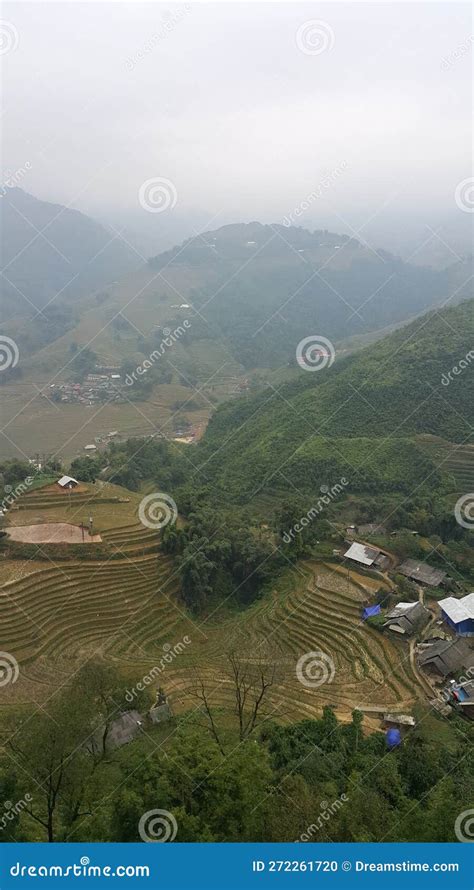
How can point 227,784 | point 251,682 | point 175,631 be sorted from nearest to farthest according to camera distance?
point 227,784
point 251,682
point 175,631

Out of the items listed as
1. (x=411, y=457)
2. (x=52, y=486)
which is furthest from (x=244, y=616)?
(x=411, y=457)

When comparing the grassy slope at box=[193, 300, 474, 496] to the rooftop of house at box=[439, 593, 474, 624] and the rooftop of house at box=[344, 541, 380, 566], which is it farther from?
the rooftop of house at box=[439, 593, 474, 624]

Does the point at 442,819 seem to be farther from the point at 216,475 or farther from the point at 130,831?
the point at 216,475

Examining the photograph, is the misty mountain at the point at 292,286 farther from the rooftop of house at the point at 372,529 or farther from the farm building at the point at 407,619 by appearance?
the farm building at the point at 407,619

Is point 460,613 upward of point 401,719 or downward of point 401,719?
upward

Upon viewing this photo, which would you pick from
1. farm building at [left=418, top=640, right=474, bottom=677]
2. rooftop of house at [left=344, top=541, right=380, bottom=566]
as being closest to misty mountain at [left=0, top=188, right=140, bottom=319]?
rooftop of house at [left=344, top=541, right=380, bottom=566]

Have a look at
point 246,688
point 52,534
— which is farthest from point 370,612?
point 52,534

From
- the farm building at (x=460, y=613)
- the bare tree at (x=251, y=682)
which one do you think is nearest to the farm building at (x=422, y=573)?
the farm building at (x=460, y=613)

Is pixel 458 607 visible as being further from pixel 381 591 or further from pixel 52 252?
pixel 52 252
